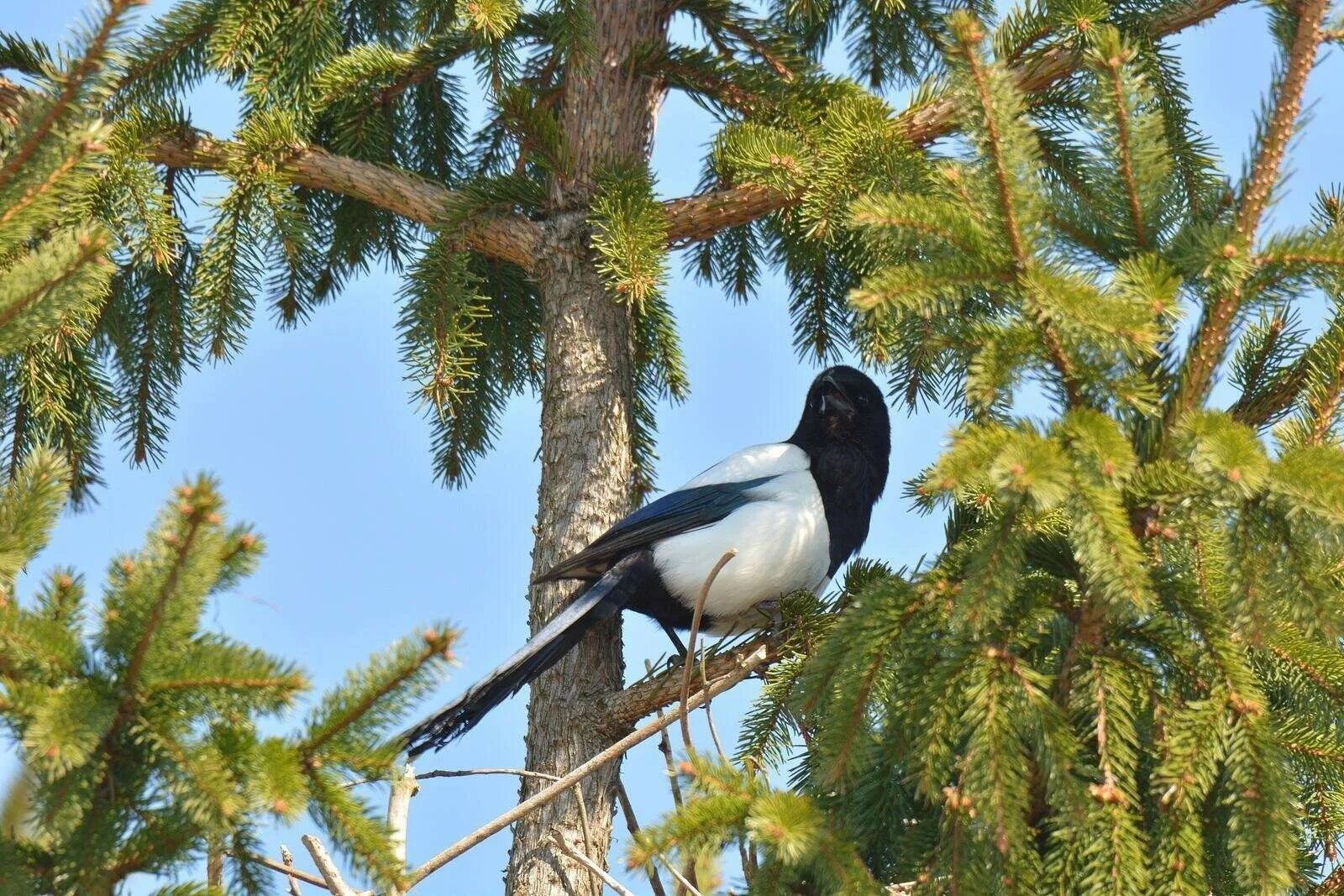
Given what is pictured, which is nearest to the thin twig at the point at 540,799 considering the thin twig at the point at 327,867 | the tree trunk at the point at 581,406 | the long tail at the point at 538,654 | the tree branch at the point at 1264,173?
the thin twig at the point at 327,867

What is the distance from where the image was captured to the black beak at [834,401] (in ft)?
14.3

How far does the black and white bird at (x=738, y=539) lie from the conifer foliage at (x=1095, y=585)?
1.32 metres

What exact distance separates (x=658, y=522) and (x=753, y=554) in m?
0.25

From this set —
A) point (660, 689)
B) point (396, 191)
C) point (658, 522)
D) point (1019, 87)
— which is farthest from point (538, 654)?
point (1019, 87)

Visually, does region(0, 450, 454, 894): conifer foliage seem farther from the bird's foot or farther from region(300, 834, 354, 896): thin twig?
the bird's foot

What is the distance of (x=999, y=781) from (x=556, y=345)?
6.99 ft

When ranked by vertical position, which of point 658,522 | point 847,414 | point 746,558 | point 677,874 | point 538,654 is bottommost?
point 677,874

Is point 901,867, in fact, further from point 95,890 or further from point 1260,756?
point 95,890

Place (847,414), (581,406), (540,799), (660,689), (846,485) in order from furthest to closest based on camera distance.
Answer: (847,414), (846,485), (581,406), (660,689), (540,799)

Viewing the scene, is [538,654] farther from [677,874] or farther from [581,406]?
[677,874]

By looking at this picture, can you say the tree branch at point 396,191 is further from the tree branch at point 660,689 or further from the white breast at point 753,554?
the tree branch at point 660,689

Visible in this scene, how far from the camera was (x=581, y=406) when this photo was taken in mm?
3789

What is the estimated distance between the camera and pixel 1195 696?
2.11 metres

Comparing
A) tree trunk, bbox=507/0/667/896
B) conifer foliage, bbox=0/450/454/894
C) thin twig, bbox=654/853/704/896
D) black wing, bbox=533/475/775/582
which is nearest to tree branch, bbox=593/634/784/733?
tree trunk, bbox=507/0/667/896
